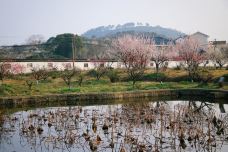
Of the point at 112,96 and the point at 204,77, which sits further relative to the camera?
the point at 204,77

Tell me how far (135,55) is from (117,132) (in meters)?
23.3

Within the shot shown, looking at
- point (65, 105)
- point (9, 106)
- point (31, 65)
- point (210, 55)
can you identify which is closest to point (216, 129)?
point (65, 105)

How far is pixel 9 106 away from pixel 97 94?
7628 mm

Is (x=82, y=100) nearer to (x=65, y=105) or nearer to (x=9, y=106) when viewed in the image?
(x=65, y=105)

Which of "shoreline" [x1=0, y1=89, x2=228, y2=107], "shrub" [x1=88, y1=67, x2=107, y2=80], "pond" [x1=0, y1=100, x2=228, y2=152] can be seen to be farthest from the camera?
"shrub" [x1=88, y1=67, x2=107, y2=80]

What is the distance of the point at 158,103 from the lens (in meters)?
29.7

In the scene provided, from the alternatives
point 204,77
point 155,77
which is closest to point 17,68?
point 155,77

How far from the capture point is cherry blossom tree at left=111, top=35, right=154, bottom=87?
39.6m

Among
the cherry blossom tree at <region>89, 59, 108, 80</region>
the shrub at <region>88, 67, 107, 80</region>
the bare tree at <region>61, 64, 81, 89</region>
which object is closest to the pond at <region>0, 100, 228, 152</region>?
the bare tree at <region>61, 64, 81, 89</region>

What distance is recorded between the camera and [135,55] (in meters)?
40.8

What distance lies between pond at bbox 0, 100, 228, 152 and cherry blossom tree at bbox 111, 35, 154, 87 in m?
13.9

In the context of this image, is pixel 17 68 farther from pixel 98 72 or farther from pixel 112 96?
pixel 112 96

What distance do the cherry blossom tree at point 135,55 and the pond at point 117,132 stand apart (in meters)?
13.9

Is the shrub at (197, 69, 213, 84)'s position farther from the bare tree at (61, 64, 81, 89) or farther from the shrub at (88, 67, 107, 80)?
the bare tree at (61, 64, 81, 89)
